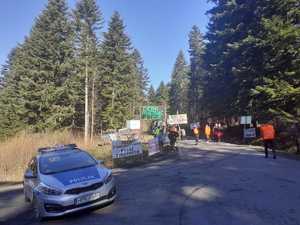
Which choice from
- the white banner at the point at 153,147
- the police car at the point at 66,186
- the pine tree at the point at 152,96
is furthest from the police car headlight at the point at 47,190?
the pine tree at the point at 152,96

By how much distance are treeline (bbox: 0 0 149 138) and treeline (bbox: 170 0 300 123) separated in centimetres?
1433

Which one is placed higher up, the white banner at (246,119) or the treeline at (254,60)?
the treeline at (254,60)

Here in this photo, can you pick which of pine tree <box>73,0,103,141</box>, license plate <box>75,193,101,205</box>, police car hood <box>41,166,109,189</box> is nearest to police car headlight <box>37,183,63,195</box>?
police car hood <box>41,166,109,189</box>

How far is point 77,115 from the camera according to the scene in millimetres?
54406

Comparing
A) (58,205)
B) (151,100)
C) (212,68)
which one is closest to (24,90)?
(212,68)

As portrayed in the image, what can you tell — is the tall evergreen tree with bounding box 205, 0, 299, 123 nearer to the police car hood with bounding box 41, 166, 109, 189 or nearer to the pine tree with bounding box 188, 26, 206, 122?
the police car hood with bounding box 41, 166, 109, 189

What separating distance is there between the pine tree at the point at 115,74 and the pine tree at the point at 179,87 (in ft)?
131

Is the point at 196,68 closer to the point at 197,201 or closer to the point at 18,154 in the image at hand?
the point at 18,154

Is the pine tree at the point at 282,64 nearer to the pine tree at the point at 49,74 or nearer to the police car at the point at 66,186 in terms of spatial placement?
the police car at the point at 66,186

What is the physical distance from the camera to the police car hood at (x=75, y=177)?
10398 mm

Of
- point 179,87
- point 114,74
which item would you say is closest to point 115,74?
point 114,74

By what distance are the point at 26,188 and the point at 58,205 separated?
273 centimetres

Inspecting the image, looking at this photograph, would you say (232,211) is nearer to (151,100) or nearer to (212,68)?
(212,68)

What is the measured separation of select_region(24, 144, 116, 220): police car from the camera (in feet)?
33.4
